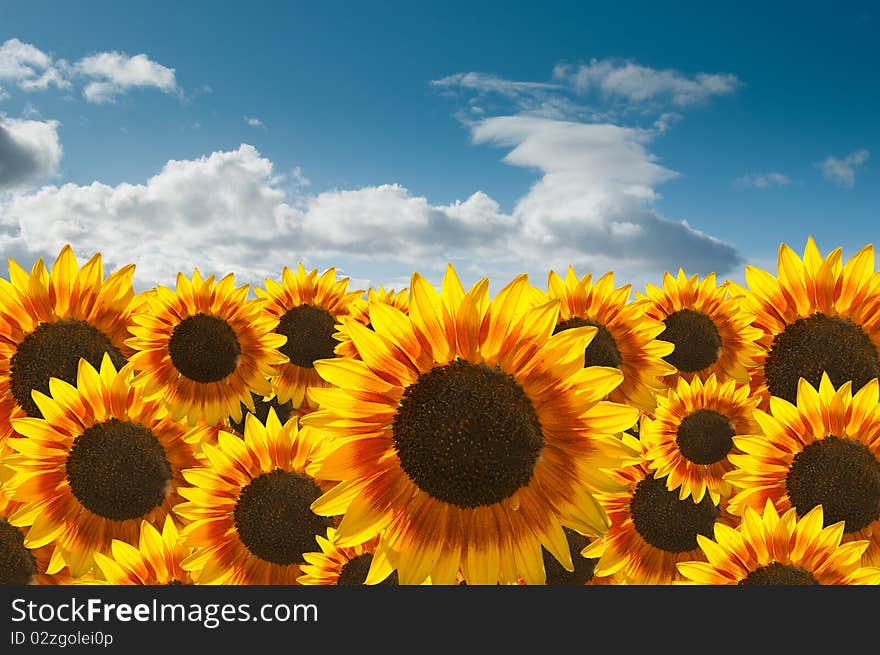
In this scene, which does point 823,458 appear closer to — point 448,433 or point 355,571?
point 448,433

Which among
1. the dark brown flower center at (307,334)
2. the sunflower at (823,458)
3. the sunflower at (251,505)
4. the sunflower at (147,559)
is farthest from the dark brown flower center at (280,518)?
the sunflower at (823,458)

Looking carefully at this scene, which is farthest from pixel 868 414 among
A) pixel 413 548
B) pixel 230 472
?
pixel 230 472

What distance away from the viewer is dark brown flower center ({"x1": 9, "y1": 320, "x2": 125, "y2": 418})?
11.3 feet

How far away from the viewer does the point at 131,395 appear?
3.56 meters

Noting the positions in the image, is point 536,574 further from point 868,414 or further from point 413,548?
point 868,414

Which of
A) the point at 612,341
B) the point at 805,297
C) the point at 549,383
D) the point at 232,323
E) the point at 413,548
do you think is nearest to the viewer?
the point at 549,383

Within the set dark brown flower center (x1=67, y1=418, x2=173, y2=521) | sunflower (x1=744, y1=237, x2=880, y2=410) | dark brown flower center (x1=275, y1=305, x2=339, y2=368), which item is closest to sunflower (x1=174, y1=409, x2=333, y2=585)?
dark brown flower center (x1=67, y1=418, x2=173, y2=521)

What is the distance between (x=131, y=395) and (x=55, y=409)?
347 mm

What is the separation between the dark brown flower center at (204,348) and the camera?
3.97 meters

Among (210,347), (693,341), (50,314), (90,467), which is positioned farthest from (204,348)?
(693,341)

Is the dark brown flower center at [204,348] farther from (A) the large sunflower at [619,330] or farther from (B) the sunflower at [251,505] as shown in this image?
(A) the large sunflower at [619,330]

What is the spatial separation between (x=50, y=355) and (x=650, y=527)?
10.3ft

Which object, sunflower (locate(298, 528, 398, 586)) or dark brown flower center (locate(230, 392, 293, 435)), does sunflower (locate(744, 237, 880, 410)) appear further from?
dark brown flower center (locate(230, 392, 293, 435))

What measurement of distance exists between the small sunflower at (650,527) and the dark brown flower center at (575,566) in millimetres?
739
